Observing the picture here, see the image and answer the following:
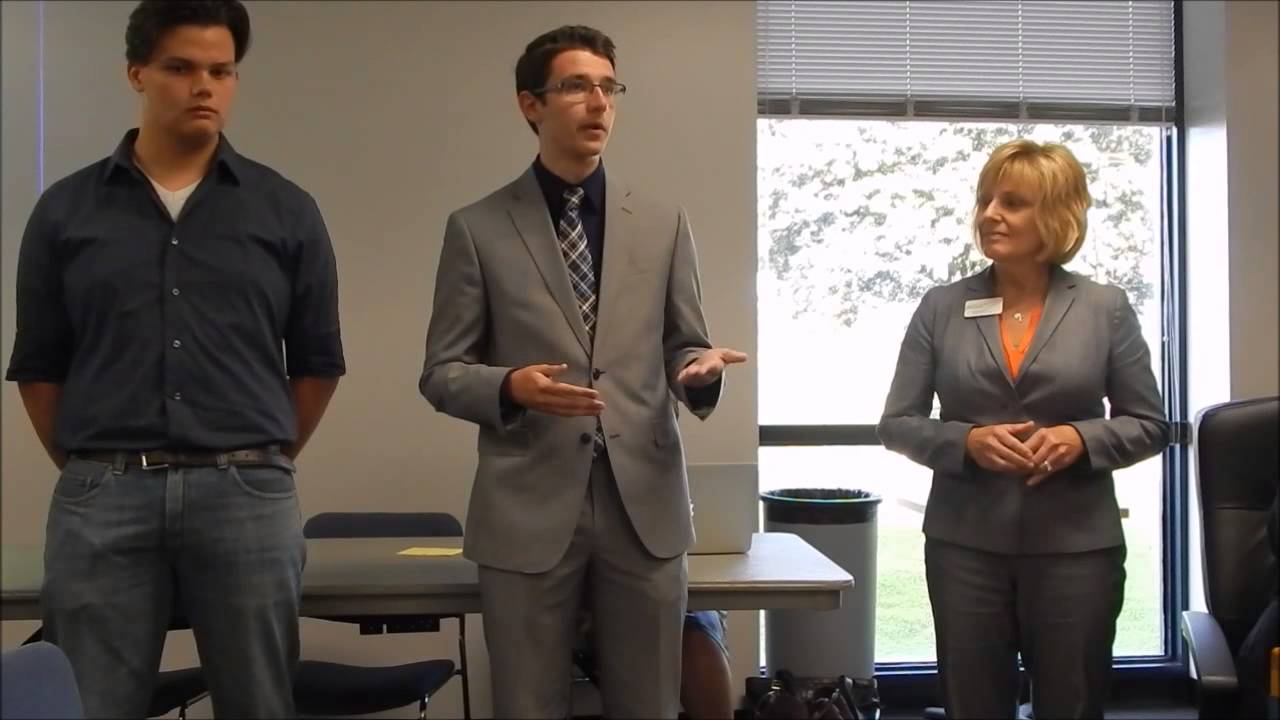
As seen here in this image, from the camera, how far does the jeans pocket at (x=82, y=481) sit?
68.3 inches

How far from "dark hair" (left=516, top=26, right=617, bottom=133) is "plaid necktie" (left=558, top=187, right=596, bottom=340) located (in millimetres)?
213

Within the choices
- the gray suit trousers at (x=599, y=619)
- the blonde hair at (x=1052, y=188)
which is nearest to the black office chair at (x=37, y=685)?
the gray suit trousers at (x=599, y=619)

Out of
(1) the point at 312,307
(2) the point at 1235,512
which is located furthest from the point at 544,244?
(2) the point at 1235,512

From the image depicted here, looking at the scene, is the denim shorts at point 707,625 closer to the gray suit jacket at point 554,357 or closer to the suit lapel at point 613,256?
the gray suit jacket at point 554,357

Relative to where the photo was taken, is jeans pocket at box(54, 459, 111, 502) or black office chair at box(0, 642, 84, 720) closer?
black office chair at box(0, 642, 84, 720)

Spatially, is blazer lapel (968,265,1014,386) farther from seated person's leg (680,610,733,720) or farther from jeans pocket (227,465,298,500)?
jeans pocket (227,465,298,500)

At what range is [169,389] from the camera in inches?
69.2

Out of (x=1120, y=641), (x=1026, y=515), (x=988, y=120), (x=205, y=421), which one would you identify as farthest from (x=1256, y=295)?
(x=205, y=421)

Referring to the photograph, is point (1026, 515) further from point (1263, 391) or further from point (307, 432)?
point (1263, 391)

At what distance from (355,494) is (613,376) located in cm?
204

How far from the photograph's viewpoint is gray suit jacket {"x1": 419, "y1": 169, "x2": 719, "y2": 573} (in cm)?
182

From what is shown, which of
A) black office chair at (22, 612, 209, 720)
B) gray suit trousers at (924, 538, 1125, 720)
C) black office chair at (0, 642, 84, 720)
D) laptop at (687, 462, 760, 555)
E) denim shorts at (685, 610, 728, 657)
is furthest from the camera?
denim shorts at (685, 610, 728, 657)

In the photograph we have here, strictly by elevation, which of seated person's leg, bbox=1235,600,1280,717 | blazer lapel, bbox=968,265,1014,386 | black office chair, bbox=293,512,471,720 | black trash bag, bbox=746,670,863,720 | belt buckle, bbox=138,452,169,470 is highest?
blazer lapel, bbox=968,265,1014,386

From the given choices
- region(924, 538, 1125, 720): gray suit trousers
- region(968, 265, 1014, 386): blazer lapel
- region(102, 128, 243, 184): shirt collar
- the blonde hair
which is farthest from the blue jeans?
the blonde hair
